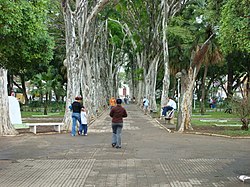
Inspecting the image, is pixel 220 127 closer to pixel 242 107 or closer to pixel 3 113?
pixel 242 107

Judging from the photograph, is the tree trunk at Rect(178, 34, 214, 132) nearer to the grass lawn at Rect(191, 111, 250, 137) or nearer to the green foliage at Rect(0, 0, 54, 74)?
the grass lawn at Rect(191, 111, 250, 137)

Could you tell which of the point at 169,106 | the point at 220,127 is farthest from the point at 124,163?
the point at 169,106

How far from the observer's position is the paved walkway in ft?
24.7

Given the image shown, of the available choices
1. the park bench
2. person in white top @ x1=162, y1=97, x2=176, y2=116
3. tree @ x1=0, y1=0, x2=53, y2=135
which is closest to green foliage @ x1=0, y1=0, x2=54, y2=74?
tree @ x1=0, y1=0, x2=53, y2=135

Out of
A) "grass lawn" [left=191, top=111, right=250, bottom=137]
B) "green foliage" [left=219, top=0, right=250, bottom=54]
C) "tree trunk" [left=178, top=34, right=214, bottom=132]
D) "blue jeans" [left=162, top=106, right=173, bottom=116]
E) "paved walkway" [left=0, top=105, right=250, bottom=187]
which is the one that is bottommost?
"paved walkway" [left=0, top=105, right=250, bottom=187]

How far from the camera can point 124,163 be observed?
9484mm

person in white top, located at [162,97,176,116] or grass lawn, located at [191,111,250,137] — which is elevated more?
Answer: person in white top, located at [162,97,176,116]

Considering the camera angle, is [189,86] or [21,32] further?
[189,86]

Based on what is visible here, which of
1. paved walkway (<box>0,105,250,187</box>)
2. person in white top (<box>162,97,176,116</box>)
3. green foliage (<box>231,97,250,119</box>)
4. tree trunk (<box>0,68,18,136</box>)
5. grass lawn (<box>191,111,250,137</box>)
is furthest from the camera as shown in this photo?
person in white top (<box>162,97,176,116</box>)

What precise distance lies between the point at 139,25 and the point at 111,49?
18.4 metres

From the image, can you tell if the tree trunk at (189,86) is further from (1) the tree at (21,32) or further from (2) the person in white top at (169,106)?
(1) the tree at (21,32)

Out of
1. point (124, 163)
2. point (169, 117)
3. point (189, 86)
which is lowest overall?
point (124, 163)

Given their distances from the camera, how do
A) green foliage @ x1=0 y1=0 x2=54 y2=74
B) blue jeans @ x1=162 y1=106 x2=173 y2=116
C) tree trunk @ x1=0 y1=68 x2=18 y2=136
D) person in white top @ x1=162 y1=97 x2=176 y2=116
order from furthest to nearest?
blue jeans @ x1=162 y1=106 x2=173 y2=116, person in white top @ x1=162 y1=97 x2=176 y2=116, tree trunk @ x1=0 y1=68 x2=18 y2=136, green foliage @ x1=0 y1=0 x2=54 y2=74

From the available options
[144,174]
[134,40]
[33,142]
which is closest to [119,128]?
[33,142]
